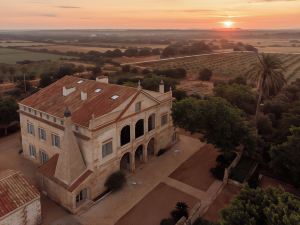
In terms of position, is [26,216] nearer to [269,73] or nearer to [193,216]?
[193,216]

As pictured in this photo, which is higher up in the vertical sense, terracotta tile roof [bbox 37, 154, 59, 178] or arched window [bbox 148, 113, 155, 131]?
arched window [bbox 148, 113, 155, 131]

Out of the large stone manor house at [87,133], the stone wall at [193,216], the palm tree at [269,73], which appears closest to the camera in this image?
the stone wall at [193,216]

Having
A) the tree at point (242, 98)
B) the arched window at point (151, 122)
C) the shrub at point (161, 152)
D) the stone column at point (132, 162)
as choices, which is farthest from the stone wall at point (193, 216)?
the tree at point (242, 98)

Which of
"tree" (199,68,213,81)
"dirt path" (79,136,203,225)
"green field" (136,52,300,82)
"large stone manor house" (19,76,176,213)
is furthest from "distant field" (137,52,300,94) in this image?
"large stone manor house" (19,76,176,213)

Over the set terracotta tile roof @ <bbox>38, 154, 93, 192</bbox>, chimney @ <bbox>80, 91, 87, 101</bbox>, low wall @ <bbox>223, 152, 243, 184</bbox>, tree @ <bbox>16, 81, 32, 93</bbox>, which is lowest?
low wall @ <bbox>223, 152, 243, 184</bbox>

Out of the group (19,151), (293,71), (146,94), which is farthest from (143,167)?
(293,71)

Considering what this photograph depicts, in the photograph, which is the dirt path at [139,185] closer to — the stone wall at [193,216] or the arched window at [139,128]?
the arched window at [139,128]

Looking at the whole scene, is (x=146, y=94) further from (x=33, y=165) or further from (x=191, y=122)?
(x=33, y=165)

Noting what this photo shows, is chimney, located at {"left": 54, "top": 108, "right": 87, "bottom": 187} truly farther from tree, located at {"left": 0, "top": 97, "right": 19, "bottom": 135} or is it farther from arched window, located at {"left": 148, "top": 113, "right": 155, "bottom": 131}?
tree, located at {"left": 0, "top": 97, "right": 19, "bottom": 135}

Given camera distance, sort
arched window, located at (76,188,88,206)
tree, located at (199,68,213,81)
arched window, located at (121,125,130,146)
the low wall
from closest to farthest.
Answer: arched window, located at (76,188,88,206), the low wall, arched window, located at (121,125,130,146), tree, located at (199,68,213,81)
